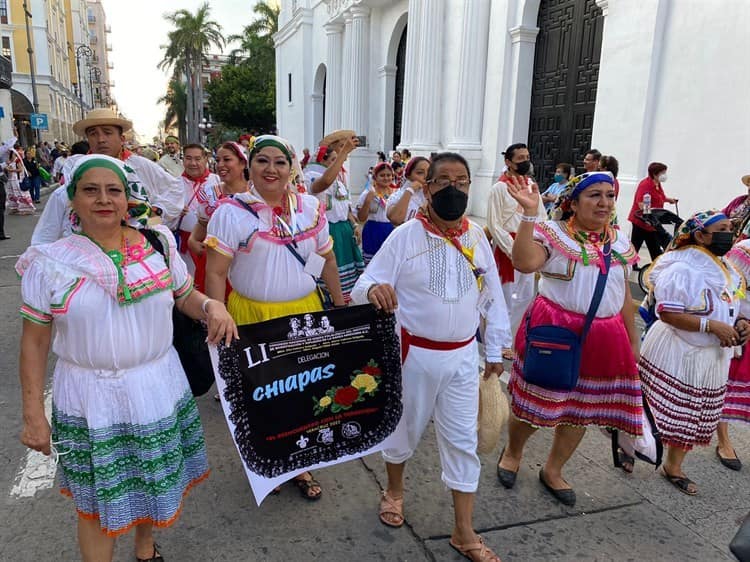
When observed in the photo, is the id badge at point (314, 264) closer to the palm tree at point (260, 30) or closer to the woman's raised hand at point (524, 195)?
the woman's raised hand at point (524, 195)

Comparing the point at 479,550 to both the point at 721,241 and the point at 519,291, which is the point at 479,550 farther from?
the point at 519,291

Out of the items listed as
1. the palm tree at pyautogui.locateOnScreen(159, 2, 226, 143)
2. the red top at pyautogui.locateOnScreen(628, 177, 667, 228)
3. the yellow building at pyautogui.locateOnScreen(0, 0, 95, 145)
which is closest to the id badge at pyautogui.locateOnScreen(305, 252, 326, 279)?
the red top at pyautogui.locateOnScreen(628, 177, 667, 228)

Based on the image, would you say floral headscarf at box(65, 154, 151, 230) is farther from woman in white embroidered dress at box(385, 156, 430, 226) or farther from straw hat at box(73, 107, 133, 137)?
woman in white embroidered dress at box(385, 156, 430, 226)

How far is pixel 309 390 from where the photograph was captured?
2.79m

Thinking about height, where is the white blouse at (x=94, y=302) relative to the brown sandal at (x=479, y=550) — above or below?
above

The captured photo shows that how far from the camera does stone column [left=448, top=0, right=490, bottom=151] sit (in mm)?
14828

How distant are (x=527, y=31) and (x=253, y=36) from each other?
42254 mm

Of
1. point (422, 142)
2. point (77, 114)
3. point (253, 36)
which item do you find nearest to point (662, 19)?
point (422, 142)

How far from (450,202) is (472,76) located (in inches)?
537

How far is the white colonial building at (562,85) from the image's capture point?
8758 mm

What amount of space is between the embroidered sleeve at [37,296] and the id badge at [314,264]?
1.37 m

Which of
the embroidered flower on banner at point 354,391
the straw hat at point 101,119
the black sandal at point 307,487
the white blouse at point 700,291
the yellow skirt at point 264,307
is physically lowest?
the black sandal at point 307,487

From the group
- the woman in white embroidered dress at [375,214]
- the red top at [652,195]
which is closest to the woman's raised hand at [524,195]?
the woman in white embroidered dress at [375,214]

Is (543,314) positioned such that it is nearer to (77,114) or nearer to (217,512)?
(217,512)
